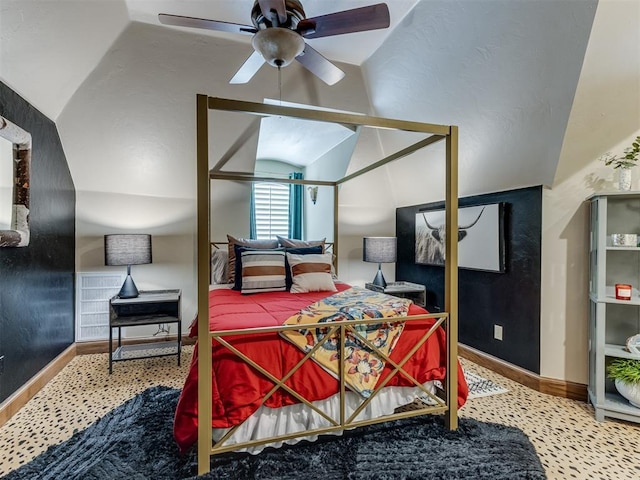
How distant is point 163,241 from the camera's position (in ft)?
12.2

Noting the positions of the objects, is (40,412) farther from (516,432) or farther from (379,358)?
(516,432)

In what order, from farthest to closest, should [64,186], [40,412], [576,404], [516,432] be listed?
[64,186], [576,404], [40,412], [516,432]

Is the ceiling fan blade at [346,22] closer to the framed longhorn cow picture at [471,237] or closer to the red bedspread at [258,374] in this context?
the red bedspread at [258,374]

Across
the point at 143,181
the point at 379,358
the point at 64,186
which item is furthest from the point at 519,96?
the point at 64,186

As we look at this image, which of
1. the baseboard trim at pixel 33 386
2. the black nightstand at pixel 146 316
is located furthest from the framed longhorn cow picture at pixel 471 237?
the baseboard trim at pixel 33 386

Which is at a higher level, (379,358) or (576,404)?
(379,358)

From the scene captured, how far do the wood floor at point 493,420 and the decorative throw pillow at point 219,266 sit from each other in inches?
35.9

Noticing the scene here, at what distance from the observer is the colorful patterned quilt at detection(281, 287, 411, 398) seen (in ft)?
6.25

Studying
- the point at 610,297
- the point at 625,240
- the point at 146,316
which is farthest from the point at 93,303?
the point at 625,240

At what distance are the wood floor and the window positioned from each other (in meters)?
2.36

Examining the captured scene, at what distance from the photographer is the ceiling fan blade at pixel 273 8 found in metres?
1.76

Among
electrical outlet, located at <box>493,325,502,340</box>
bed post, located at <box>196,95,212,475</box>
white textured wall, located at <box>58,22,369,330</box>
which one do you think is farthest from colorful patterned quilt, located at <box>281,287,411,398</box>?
white textured wall, located at <box>58,22,369,330</box>

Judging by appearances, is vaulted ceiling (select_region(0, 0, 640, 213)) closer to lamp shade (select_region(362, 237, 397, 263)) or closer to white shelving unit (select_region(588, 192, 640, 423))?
white shelving unit (select_region(588, 192, 640, 423))

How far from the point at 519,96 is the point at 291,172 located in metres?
3.42
